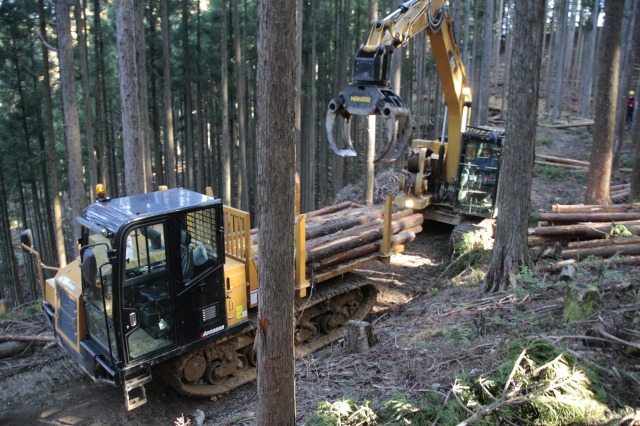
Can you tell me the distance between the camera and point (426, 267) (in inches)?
442

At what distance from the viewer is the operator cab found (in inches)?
229

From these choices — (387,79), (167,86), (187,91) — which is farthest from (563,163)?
(187,91)

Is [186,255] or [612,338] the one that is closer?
[612,338]

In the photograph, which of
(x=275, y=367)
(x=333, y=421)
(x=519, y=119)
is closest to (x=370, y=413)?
(x=333, y=421)

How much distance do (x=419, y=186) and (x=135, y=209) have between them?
7.39 m

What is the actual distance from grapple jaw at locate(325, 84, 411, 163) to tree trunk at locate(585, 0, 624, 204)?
307 inches

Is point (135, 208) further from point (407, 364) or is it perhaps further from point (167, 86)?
point (167, 86)

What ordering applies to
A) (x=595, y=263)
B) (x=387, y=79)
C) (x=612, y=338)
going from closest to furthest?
(x=612, y=338) < (x=387, y=79) < (x=595, y=263)

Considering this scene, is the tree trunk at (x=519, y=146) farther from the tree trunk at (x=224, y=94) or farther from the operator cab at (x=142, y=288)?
the tree trunk at (x=224, y=94)

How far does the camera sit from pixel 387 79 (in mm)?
7258

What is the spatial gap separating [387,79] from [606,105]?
7.56 m

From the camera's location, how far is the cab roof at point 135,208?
5898mm

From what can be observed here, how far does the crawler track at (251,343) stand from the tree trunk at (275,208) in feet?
9.65

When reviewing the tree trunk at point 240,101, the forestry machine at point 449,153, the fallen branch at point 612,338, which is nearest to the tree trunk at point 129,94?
the forestry machine at point 449,153
